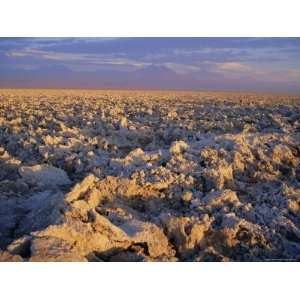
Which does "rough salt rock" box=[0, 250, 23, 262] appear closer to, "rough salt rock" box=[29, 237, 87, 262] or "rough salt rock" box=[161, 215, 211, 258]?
"rough salt rock" box=[29, 237, 87, 262]

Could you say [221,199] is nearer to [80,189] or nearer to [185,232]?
[185,232]

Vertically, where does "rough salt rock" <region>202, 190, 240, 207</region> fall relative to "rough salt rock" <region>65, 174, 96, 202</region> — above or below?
below

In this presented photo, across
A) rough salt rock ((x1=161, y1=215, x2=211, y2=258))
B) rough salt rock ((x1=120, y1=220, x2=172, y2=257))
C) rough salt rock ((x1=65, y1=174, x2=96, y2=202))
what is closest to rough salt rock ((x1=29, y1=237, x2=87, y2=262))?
rough salt rock ((x1=120, y1=220, x2=172, y2=257))

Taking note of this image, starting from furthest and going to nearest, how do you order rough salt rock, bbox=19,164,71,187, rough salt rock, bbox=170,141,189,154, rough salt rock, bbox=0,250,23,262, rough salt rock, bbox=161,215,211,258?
1. rough salt rock, bbox=170,141,189,154
2. rough salt rock, bbox=19,164,71,187
3. rough salt rock, bbox=161,215,211,258
4. rough salt rock, bbox=0,250,23,262

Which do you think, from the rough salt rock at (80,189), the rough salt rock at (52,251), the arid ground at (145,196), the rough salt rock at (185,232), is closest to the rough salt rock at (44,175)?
the arid ground at (145,196)

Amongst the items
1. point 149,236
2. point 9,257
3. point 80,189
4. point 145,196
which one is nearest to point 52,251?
point 9,257

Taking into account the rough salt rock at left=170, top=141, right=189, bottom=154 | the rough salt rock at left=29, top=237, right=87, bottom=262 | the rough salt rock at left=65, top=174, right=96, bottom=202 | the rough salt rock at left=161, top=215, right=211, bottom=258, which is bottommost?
the rough salt rock at left=161, top=215, right=211, bottom=258
